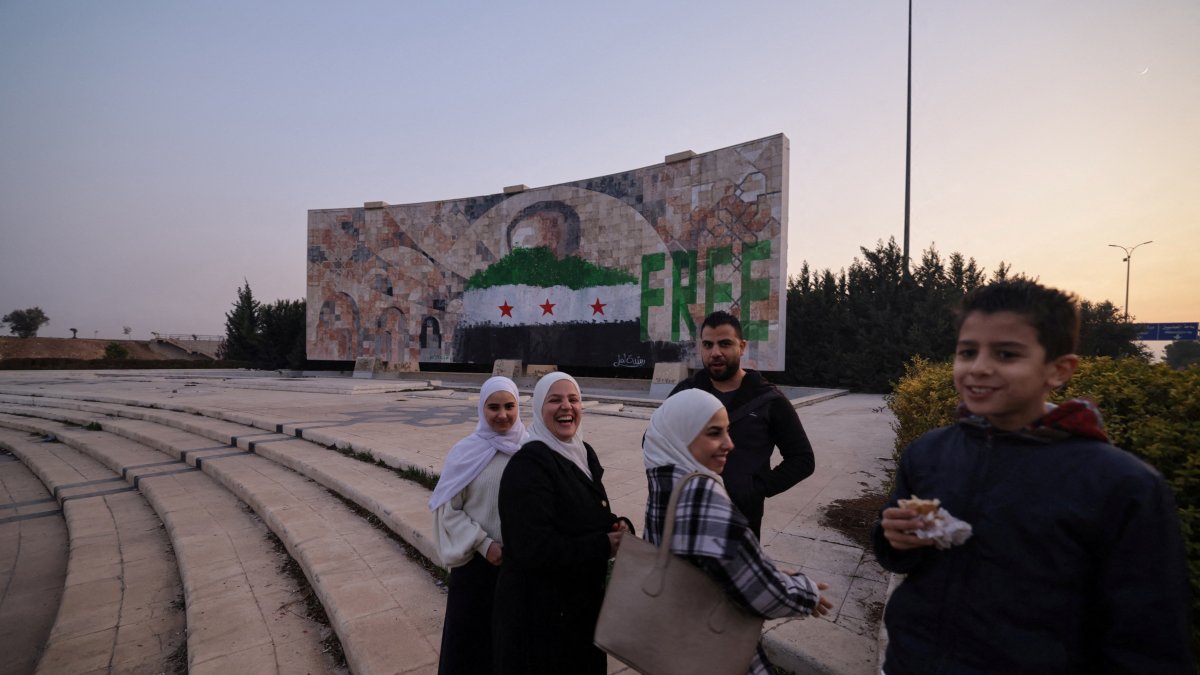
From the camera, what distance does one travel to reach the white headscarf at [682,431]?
168cm

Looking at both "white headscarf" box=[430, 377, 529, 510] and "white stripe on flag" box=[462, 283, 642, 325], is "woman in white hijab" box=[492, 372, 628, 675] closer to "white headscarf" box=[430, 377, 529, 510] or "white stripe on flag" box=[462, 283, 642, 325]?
"white headscarf" box=[430, 377, 529, 510]

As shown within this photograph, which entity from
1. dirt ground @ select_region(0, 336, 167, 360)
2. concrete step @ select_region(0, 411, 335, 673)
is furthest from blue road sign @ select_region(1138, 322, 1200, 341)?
dirt ground @ select_region(0, 336, 167, 360)

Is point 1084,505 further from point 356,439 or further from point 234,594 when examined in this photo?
point 356,439

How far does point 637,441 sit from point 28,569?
711 centimetres

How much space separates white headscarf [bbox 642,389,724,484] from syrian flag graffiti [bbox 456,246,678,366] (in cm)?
1633

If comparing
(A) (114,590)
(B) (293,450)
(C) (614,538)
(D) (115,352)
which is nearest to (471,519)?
(C) (614,538)

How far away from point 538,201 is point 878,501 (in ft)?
59.7

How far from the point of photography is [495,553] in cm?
234

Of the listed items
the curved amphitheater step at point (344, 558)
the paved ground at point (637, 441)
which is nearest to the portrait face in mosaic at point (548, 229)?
the paved ground at point (637, 441)

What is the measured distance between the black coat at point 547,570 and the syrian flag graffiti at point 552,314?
52.7ft

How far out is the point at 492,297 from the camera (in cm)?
2222

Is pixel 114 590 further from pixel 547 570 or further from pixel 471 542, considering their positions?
pixel 547 570

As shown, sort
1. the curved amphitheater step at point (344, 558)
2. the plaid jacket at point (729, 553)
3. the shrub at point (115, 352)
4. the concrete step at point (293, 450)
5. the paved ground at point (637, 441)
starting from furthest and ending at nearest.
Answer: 1. the shrub at point (115, 352)
2. the concrete step at point (293, 450)
3. the curved amphitheater step at point (344, 558)
4. the paved ground at point (637, 441)
5. the plaid jacket at point (729, 553)

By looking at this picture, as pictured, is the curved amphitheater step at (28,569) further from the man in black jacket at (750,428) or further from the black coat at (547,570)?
the man in black jacket at (750,428)
